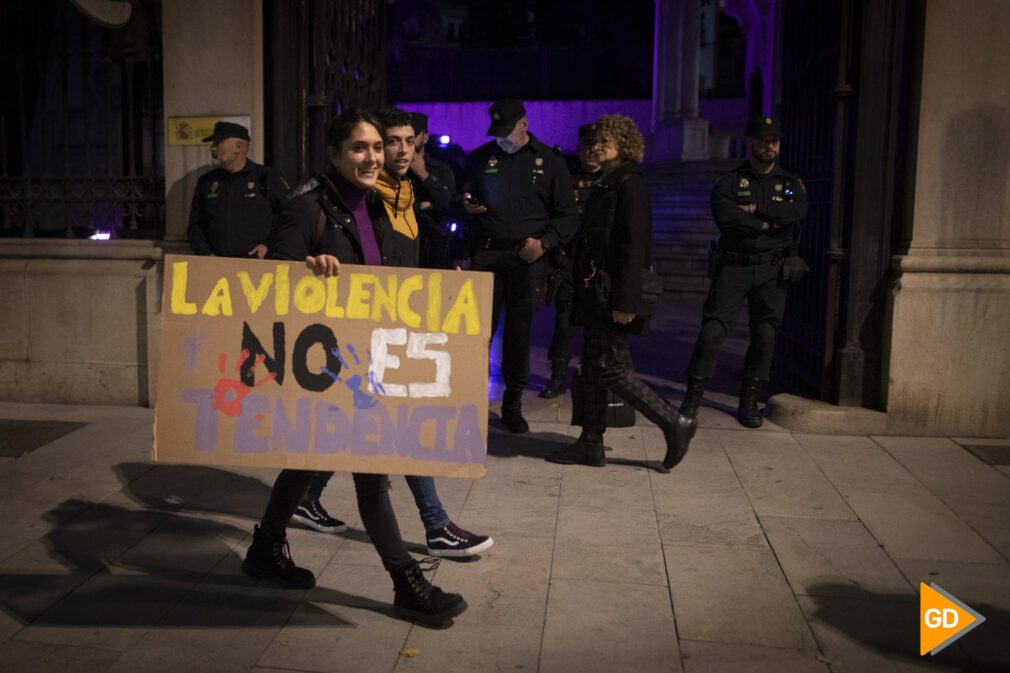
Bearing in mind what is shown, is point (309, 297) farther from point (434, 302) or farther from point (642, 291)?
point (642, 291)

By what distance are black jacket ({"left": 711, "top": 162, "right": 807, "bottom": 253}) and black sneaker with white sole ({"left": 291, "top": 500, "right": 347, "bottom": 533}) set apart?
3484mm

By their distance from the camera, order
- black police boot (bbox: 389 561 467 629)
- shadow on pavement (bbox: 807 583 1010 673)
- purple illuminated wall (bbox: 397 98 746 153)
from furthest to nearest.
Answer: purple illuminated wall (bbox: 397 98 746 153) → black police boot (bbox: 389 561 467 629) → shadow on pavement (bbox: 807 583 1010 673)

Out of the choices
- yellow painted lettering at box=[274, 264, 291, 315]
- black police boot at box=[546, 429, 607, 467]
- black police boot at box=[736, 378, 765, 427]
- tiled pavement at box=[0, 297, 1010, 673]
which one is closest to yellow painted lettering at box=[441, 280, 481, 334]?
yellow painted lettering at box=[274, 264, 291, 315]

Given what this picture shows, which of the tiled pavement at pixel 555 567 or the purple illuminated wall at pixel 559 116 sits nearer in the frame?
the tiled pavement at pixel 555 567

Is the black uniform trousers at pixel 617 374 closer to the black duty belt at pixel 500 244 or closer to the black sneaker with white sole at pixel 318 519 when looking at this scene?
the black duty belt at pixel 500 244

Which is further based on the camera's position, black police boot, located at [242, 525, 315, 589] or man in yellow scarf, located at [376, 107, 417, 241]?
man in yellow scarf, located at [376, 107, 417, 241]

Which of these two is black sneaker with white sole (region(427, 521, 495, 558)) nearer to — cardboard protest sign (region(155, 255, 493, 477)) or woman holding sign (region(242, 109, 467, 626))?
woman holding sign (region(242, 109, 467, 626))

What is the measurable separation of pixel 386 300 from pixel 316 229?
42cm

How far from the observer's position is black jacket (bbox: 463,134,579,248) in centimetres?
682

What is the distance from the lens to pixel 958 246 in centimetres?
669

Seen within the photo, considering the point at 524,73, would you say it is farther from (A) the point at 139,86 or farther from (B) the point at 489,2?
(A) the point at 139,86

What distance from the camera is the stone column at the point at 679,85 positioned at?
25172 millimetres

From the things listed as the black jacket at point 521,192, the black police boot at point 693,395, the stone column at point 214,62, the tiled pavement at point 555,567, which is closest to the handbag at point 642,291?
the tiled pavement at point 555,567

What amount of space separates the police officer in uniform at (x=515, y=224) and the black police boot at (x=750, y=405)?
1.60m
